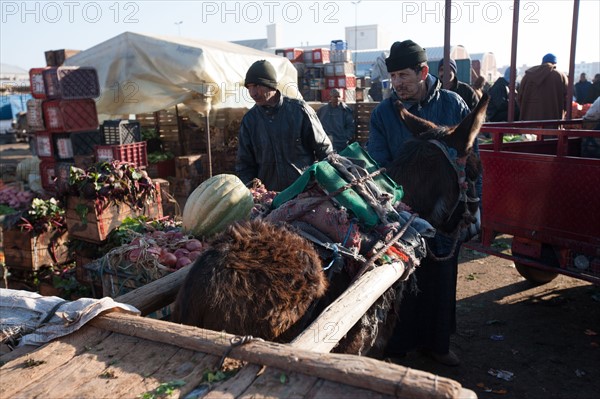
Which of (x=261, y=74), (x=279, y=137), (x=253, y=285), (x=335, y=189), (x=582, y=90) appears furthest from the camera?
(x=582, y=90)

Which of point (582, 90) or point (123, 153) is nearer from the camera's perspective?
point (123, 153)

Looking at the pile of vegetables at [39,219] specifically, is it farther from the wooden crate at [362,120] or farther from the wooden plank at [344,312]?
the wooden crate at [362,120]

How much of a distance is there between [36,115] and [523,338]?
7578 mm

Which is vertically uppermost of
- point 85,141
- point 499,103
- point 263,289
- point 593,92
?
point 593,92

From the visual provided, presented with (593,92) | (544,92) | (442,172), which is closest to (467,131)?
(442,172)

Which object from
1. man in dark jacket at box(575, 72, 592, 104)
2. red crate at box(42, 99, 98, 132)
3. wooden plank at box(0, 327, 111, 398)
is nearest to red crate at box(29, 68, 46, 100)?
red crate at box(42, 99, 98, 132)

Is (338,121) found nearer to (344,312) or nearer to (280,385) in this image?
(344,312)

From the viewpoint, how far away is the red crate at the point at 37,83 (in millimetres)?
8139

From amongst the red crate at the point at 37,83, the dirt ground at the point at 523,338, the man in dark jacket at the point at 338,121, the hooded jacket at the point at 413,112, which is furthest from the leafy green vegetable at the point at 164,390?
the man in dark jacket at the point at 338,121

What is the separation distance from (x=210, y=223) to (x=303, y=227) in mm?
1319

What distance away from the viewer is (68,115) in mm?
8109

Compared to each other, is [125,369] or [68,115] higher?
[68,115]

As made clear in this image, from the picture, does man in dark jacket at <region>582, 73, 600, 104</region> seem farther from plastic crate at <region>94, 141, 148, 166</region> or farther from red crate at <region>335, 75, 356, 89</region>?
plastic crate at <region>94, 141, 148, 166</region>

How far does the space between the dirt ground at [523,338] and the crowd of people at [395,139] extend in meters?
0.32
